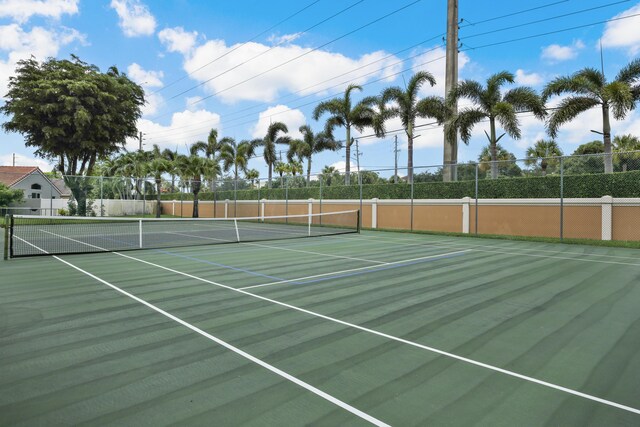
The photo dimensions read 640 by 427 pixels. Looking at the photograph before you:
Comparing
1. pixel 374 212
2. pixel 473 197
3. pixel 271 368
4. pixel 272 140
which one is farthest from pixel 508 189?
pixel 272 140

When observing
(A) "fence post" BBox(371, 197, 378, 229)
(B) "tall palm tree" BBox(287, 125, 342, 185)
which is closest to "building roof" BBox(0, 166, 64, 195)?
(B) "tall palm tree" BBox(287, 125, 342, 185)

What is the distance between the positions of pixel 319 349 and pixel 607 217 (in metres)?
17.5

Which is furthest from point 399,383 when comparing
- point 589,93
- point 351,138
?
point 351,138

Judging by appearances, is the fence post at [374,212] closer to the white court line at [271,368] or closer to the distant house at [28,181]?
the white court line at [271,368]

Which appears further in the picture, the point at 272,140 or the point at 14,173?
the point at 14,173

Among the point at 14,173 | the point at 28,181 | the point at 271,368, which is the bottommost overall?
the point at 271,368

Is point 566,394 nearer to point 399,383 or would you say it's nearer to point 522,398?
point 522,398

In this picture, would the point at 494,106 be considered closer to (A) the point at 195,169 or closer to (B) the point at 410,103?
(B) the point at 410,103

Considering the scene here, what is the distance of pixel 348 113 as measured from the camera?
31.7 meters

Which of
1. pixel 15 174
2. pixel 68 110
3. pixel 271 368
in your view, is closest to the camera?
pixel 271 368

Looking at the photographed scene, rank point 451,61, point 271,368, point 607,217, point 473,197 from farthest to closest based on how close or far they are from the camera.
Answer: point 451,61, point 473,197, point 607,217, point 271,368

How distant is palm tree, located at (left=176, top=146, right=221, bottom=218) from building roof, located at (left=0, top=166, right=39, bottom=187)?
3230 centimetres

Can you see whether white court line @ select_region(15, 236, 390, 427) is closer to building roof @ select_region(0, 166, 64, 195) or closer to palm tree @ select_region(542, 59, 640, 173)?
palm tree @ select_region(542, 59, 640, 173)

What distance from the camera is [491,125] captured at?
22.7 meters
